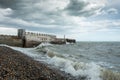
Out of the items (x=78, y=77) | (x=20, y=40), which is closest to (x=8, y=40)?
(x=20, y=40)

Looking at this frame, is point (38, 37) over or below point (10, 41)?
over

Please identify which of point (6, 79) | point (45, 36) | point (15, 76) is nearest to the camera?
point (6, 79)

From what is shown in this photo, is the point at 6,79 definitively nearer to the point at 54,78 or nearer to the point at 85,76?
the point at 54,78

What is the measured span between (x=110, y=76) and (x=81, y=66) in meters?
3.15

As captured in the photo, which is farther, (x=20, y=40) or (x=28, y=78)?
(x=20, y=40)

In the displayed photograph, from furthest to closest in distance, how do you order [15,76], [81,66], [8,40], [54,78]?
[8,40] < [81,66] < [54,78] < [15,76]

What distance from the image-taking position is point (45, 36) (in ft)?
170

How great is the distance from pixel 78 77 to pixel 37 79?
269 cm

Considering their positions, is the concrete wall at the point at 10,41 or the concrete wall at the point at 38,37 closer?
the concrete wall at the point at 10,41

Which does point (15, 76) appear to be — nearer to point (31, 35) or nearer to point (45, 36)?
point (31, 35)

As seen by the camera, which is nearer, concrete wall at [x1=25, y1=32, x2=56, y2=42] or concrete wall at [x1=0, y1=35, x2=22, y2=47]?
concrete wall at [x1=0, y1=35, x2=22, y2=47]

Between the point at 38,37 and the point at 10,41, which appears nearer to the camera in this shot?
the point at 10,41

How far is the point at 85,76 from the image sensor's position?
374 inches

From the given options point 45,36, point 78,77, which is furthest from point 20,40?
point 78,77
